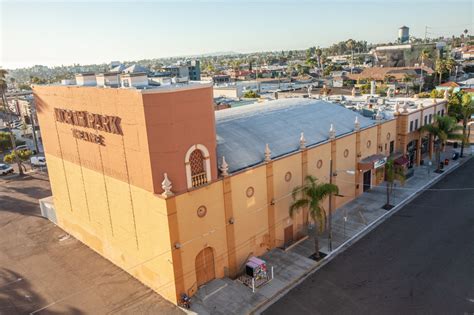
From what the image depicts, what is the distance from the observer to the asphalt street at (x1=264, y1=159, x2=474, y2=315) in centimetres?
2198

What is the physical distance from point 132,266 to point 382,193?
26970 mm

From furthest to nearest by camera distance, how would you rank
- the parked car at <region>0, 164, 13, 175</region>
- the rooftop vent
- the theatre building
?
the parked car at <region>0, 164, 13, 175</region> → the rooftop vent → the theatre building

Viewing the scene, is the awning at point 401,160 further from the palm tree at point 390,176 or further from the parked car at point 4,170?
the parked car at point 4,170

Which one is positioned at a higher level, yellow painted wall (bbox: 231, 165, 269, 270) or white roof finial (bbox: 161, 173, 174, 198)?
white roof finial (bbox: 161, 173, 174, 198)

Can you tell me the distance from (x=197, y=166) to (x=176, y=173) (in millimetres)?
1606

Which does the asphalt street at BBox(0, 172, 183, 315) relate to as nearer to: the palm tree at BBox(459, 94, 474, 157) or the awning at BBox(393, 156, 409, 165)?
the awning at BBox(393, 156, 409, 165)

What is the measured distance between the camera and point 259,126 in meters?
32.1

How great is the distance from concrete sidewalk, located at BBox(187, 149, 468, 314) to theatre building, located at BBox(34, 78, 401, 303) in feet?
3.63

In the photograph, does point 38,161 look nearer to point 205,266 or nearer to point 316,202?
point 205,266

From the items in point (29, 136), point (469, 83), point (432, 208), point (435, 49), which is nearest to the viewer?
point (432, 208)

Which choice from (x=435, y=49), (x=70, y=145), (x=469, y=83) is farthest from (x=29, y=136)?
(x=435, y=49)

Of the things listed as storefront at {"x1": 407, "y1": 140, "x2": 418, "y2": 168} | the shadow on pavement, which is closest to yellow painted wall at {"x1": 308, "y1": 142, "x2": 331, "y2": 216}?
storefront at {"x1": 407, "y1": 140, "x2": 418, "y2": 168}

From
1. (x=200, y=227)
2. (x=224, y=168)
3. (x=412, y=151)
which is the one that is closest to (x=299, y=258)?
(x=200, y=227)

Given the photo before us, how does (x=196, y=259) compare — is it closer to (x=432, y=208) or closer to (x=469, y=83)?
(x=432, y=208)
